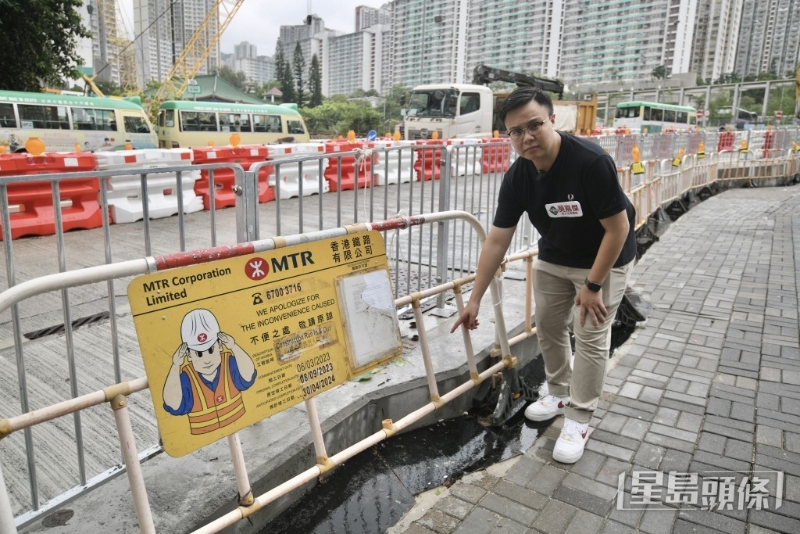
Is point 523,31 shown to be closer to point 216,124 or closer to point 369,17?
point 369,17

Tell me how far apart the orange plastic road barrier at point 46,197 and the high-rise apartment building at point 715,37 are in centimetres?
10741

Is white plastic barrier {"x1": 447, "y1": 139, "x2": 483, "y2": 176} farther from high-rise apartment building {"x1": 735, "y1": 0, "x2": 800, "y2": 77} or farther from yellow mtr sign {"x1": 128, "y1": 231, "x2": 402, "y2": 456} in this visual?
high-rise apartment building {"x1": 735, "y1": 0, "x2": 800, "y2": 77}

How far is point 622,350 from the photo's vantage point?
4.54 metres

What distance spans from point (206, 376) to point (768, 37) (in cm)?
12005

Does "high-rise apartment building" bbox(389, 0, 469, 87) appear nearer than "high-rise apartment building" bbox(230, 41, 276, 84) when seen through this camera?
Yes

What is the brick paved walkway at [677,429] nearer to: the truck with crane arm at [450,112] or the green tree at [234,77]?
the truck with crane arm at [450,112]

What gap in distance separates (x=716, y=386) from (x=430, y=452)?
7.11 ft

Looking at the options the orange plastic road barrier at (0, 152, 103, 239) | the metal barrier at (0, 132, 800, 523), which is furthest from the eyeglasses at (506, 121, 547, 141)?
the orange plastic road barrier at (0, 152, 103, 239)

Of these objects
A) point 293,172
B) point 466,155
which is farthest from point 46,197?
point 466,155

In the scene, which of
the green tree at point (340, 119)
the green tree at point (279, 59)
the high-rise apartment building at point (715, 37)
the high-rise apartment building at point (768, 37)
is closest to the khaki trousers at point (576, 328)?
the green tree at point (340, 119)

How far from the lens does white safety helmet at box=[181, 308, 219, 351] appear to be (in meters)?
1.89

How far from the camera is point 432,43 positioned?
94375 millimetres

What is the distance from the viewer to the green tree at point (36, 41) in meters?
15.2

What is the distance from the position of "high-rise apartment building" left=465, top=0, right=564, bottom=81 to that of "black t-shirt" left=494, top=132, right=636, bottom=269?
99504mm
